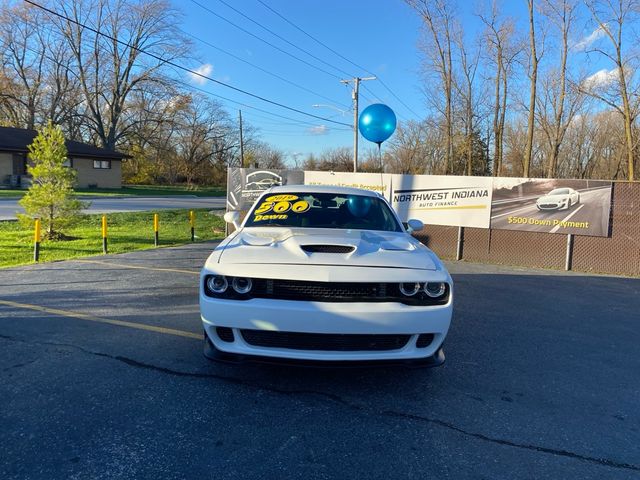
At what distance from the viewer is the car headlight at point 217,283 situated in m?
3.26

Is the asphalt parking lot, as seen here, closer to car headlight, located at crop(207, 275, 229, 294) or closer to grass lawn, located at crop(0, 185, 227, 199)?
car headlight, located at crop(207, 275, 229, 294)

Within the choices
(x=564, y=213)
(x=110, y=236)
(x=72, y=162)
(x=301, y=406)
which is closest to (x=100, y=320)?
(x=301, y=406)

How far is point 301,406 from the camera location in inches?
124

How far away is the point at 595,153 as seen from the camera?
49.0 meters

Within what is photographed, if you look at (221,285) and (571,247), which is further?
(571,247)

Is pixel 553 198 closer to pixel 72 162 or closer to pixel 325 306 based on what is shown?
pixel 325 306

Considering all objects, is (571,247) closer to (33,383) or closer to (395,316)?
(395,316)

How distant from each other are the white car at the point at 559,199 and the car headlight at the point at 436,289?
782 centimetres

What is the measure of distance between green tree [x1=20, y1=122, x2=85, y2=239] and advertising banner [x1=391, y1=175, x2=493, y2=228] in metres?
8.39

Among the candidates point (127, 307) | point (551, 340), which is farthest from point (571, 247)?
point (127, 307)

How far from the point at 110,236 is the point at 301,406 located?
1097 centimetres

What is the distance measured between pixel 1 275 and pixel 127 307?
3.40 metres

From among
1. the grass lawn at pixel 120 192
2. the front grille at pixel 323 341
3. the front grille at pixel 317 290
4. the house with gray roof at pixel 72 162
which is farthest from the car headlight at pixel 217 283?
the house with gray roof at pixel 72 162

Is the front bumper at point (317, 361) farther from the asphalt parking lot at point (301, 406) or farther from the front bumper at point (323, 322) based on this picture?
the asphalt parking lot at point (301, 406)
